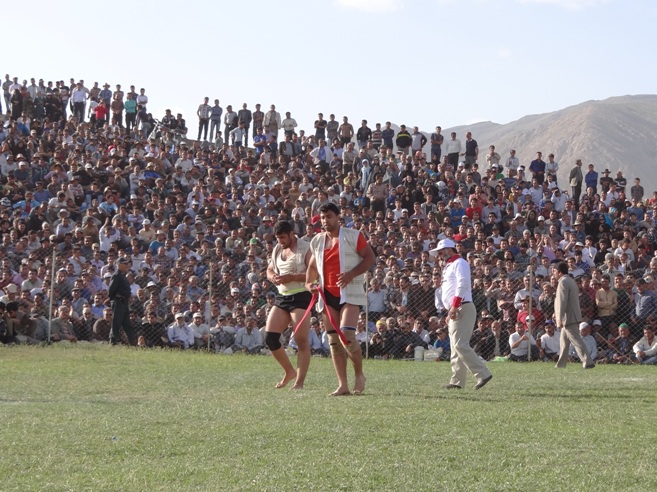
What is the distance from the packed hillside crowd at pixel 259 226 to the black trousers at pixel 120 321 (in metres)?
0.28

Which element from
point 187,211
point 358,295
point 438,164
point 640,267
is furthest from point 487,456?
point 438,164

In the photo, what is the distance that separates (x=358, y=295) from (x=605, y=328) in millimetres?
10381

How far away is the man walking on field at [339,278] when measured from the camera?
11.0 meters

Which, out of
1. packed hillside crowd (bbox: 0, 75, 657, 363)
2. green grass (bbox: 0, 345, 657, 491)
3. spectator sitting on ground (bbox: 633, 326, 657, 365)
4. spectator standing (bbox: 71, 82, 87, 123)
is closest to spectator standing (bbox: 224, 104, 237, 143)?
packed hillside crowd (bbox: 0, 75, 657, 363)

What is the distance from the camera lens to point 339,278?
35.9ft

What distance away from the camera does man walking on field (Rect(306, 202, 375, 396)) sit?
11.0m

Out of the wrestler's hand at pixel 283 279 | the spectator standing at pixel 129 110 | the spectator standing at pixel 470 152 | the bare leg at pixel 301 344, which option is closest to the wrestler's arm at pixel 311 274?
the wrestler's hand at pixel 283 279

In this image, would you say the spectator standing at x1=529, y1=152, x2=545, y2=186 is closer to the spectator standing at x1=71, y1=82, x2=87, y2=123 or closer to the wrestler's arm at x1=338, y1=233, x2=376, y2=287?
the spectator standing at x1=71, y1=82, x2=87, y2=123

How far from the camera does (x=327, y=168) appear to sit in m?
32.4

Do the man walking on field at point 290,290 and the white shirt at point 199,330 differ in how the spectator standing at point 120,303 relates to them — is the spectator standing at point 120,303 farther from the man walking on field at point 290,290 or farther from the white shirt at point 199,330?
the man walking on field at point 290,290

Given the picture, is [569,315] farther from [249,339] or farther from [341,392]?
[341,392]

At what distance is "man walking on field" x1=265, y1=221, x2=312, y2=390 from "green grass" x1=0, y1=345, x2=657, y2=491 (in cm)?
56

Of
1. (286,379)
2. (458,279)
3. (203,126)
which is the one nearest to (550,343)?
(458,279)

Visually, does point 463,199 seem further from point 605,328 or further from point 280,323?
point 280,323
